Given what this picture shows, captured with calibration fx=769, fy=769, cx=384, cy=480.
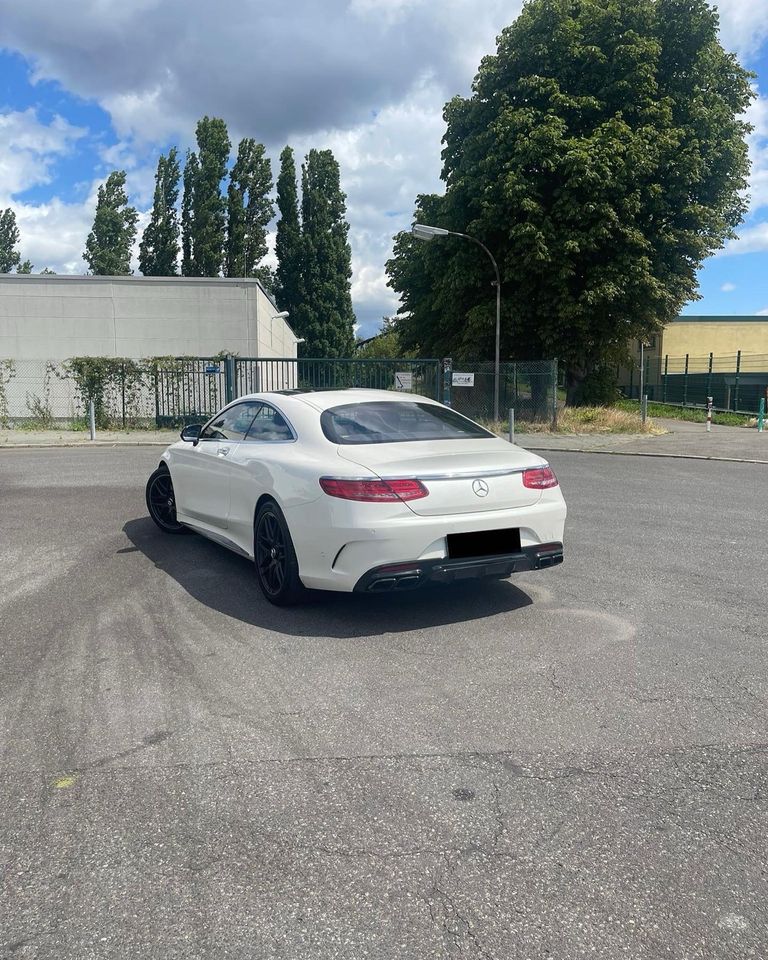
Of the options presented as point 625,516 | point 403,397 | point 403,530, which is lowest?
point 625,516

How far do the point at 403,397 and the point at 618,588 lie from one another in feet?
7.04

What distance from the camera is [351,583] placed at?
176 inches

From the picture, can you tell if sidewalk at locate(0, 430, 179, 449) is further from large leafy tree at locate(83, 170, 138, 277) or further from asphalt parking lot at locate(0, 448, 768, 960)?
large leafy tree at locate(83, 170, 138, 277)

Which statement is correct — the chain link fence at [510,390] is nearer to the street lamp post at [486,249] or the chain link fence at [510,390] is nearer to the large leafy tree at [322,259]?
the street lamp post at [486,249]

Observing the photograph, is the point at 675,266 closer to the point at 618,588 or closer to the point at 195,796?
the point at 618,588

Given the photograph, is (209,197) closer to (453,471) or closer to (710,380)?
(710,380)

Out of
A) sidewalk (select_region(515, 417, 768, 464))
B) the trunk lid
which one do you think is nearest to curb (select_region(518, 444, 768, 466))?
sidewalk (select_region(515, 417, 768, 464))

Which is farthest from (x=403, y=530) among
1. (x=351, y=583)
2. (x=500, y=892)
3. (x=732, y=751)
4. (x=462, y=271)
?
(x=462, y=271)

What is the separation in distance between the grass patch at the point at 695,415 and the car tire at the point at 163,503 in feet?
76.8

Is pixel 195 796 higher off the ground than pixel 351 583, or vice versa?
pixel 351 583

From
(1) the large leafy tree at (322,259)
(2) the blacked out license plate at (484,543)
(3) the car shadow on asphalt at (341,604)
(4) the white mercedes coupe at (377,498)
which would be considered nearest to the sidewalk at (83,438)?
(3) the car shadow on asphalt at (341,604)

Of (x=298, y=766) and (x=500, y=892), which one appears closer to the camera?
(x=500, y=892)

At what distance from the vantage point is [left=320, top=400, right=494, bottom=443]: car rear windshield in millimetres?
5111

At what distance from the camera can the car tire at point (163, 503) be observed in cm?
739
